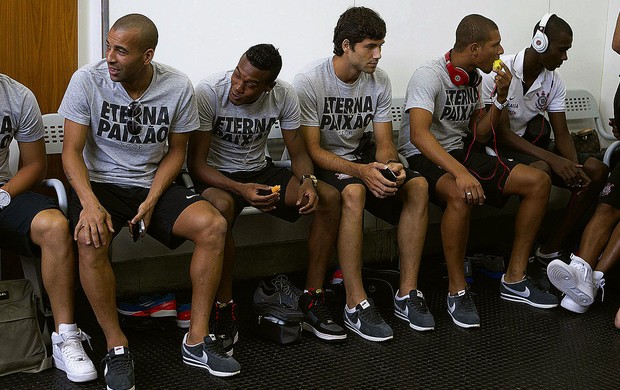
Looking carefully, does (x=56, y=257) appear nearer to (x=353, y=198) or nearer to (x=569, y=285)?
(x=353, y=198)

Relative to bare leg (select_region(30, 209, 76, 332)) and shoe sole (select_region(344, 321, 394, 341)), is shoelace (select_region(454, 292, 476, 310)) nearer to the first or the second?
shoe sole (select_region(344, 321, 394, 341))

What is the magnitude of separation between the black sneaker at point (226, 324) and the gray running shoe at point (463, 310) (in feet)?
3.20

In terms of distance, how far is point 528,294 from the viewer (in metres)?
4.11

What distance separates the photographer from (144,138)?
11.2 ft

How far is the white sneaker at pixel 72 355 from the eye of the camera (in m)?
3.05

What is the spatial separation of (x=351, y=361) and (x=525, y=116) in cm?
195

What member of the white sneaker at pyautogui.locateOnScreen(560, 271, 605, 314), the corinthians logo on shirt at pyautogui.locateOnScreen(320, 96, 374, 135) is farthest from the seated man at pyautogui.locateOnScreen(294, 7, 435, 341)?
the white sneaker at pyautogui.locateOnScreen(560, 271, 605, 314)

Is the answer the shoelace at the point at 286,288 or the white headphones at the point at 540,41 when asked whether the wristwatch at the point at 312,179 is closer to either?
the shoelace at the point at 286,288

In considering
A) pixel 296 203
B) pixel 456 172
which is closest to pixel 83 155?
pixel 296 203

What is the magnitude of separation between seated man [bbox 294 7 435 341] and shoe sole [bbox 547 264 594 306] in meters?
0.64

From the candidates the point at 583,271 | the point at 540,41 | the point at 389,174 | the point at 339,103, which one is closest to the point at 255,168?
the point at 339,103

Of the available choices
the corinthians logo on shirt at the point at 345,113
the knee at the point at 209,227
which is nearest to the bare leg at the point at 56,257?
the knee at the point at 209,227

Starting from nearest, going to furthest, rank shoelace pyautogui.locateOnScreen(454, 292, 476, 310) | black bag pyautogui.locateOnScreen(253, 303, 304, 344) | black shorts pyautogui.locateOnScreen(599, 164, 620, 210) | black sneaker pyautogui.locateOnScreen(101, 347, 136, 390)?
black sneaker pyautogui.locateOnScreen(101, 347, 136, 390)
black bag pyautogui.locateOnScreen(253, 303, 304, 344)
shoelace pyautogui.locateOnScreen(454, 292, 476, 310)
black shorts pyautogui.locateOnScreen(599, 164, 620, 210)

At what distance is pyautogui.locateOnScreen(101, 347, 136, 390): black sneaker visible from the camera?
2.98 metres
